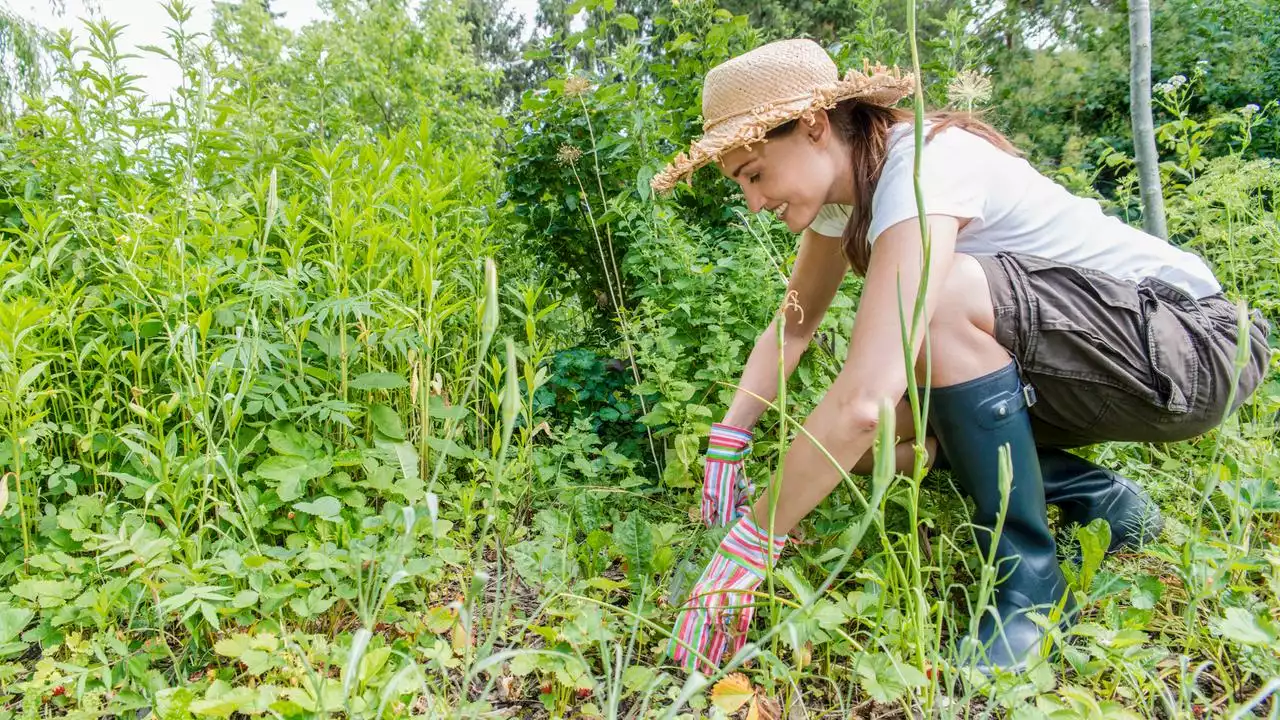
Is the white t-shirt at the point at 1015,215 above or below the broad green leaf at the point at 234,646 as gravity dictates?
above

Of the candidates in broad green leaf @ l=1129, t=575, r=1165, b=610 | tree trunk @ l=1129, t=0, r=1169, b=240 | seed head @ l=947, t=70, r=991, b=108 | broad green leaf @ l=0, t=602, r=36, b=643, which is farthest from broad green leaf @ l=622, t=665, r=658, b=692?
tree trunk @ l=1129, t=0, r=1169, b=240

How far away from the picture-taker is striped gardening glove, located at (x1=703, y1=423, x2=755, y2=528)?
1602 mm

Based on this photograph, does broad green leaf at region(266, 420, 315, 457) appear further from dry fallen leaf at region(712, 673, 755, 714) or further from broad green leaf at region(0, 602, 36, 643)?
dry fallen leaf at region(712, 673, 755, 714)

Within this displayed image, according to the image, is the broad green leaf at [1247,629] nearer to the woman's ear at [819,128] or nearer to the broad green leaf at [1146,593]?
the broad green leaf at [1146,593]

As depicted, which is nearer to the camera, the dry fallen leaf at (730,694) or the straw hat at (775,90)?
the dry fallen leaf at (730,694)

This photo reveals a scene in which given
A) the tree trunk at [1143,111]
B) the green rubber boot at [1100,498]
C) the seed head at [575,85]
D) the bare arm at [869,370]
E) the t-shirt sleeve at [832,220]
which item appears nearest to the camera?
the bare arm at [869,370]

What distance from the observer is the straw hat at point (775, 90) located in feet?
4.62

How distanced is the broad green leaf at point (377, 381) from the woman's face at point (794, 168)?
803 millimetres

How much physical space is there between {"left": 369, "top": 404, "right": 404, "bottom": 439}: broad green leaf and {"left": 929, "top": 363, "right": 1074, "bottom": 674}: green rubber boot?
43.3 inches

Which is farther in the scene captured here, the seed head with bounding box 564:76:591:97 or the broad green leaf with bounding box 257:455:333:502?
the seed head with bounding box 564:76:591:97

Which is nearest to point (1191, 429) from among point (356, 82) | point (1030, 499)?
point (1030, 499)

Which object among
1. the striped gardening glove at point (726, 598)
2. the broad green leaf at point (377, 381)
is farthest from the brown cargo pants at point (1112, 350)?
the broad green leaf at point (377, 381)

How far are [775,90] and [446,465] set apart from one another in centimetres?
114

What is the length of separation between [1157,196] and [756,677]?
74.7 inches
